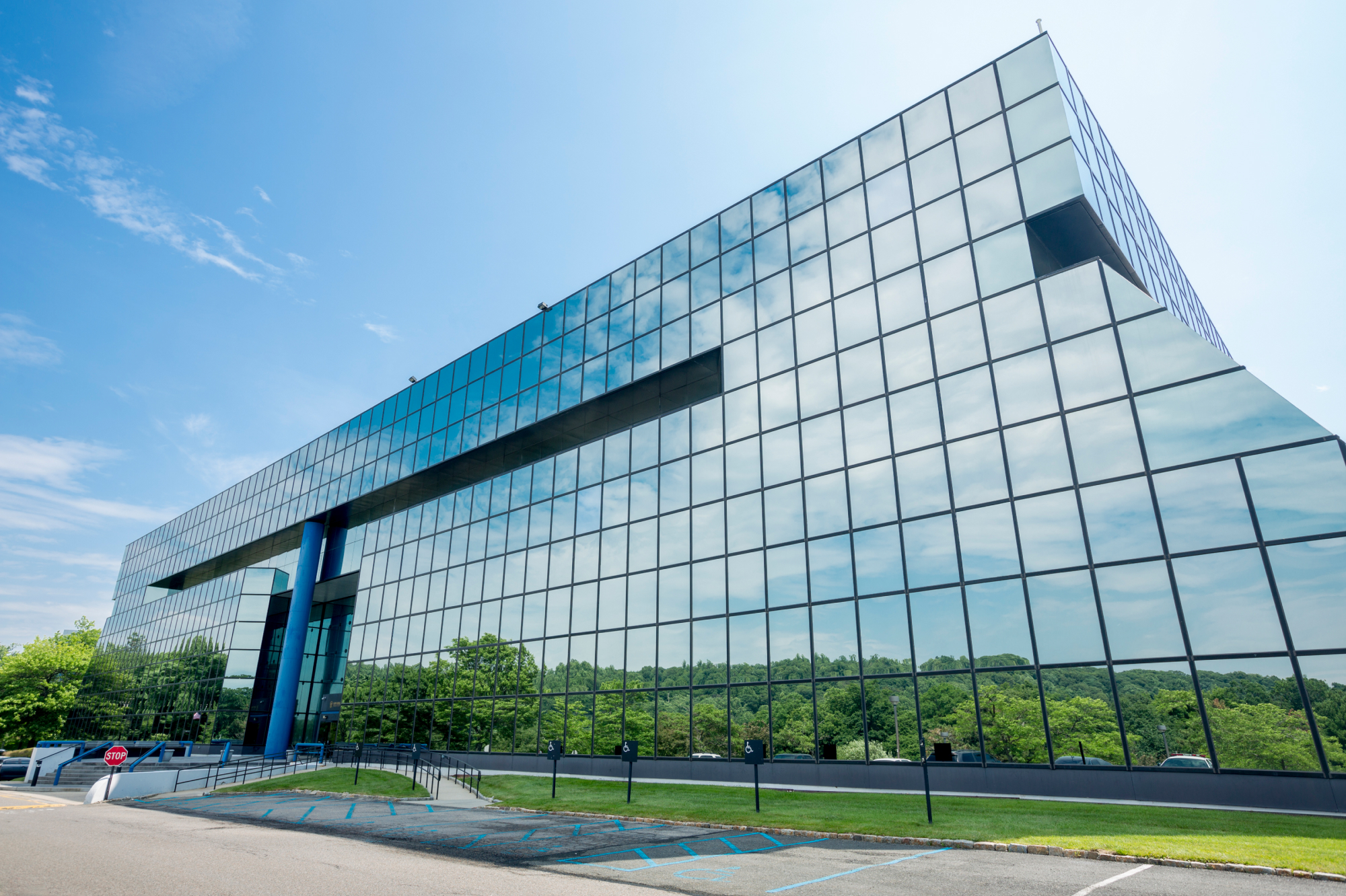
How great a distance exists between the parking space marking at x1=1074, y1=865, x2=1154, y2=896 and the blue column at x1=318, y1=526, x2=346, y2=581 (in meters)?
47.9

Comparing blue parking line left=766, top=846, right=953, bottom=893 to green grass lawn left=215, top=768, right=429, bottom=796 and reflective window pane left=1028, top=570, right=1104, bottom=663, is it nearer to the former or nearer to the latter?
reflective window pane left=1028, top=570, right=1104, bottom=663

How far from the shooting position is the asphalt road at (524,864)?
32.1 feet

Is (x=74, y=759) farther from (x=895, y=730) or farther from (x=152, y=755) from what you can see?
(x=895, y=730)

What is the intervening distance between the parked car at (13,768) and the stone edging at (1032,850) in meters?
46.4

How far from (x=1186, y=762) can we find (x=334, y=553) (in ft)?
159

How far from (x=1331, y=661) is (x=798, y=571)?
13843mm

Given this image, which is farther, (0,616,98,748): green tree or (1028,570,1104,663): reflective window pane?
(0,616,98,748): green tree

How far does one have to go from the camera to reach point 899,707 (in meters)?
21.6

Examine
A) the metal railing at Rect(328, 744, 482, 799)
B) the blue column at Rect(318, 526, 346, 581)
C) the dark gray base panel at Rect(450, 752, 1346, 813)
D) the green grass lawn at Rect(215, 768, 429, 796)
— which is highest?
the blue column at Rect(318, 526, 346, 581)

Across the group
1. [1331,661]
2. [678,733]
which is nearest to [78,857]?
[678,733]

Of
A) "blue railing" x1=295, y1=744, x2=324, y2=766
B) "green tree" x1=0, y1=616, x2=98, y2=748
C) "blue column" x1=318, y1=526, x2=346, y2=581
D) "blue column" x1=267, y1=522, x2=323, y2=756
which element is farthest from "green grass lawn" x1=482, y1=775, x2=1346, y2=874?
"green tree" x1=0, y1=616, x2=98, y2=748

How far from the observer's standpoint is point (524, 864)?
39.4ft

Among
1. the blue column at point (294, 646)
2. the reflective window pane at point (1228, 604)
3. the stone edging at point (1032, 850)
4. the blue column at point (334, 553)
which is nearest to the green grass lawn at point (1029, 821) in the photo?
the stone edging at point (1032, 850)

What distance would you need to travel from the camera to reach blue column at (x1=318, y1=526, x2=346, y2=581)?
4894cm
